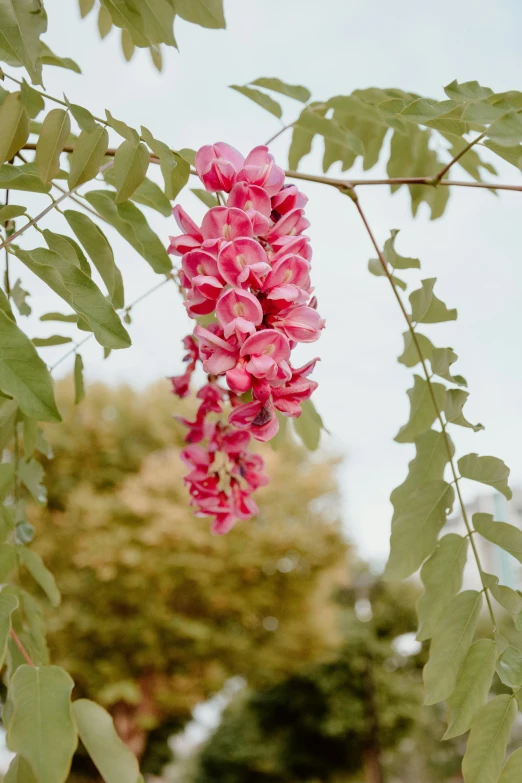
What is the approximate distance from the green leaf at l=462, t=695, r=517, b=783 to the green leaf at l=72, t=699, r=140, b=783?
0.34 m

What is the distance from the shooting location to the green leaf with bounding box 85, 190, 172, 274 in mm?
954

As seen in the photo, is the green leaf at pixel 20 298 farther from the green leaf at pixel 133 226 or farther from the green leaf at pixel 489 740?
the green leaf at pixel 489 740

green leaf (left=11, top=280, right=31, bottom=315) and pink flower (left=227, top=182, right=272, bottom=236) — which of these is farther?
green leaf (left=11, top=280, right=31, bottom=315)

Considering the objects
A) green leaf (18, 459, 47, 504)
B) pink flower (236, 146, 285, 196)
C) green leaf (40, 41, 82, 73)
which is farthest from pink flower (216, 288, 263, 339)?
green leaf (18, 459, 47, 504)

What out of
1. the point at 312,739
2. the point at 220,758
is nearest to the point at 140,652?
the point at 312,739

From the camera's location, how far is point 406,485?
0.95 m

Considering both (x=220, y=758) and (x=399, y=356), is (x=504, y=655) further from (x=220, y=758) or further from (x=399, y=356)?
(x=220, y=758)

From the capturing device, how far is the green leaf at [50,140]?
2.34ft

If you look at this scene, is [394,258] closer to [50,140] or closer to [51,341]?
[50,140]

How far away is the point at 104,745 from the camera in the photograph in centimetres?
54

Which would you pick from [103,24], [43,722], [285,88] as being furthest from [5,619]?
[103,24]

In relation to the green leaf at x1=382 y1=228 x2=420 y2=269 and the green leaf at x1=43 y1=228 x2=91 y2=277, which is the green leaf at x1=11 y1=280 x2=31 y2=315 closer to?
the green leaf at x1=43 y1=228 x2=91 y2=277

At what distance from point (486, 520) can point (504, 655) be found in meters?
0.17

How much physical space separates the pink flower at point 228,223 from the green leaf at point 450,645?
46cm
